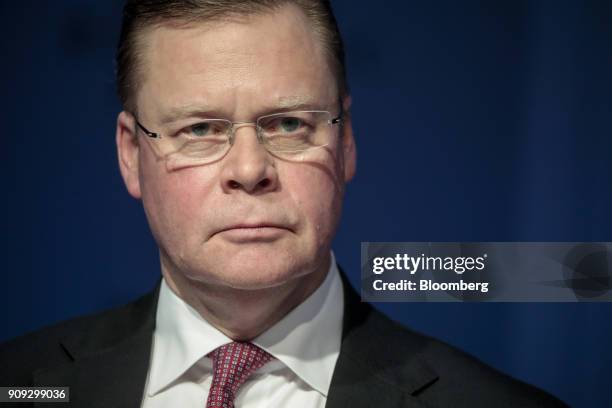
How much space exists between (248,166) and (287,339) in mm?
425

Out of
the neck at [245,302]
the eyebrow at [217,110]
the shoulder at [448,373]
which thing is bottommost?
the shoulder at [448,373]

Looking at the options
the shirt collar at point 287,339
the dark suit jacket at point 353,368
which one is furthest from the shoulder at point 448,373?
the shirt collar at point 287,339

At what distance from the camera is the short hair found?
2061mm

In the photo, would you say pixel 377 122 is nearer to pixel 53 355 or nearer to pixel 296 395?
pixel 296 395

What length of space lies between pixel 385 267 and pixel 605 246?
1.86 feet

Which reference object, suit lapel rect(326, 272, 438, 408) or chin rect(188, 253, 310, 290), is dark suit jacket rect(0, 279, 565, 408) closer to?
suit lapel rect(326, 272, 438, 408)

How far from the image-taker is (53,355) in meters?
2.32

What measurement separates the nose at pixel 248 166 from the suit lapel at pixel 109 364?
493 mm

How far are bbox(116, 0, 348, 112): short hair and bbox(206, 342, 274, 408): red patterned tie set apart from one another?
59 centimetres

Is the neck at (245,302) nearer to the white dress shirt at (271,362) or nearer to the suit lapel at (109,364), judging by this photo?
the white dress shirt at (271,362)

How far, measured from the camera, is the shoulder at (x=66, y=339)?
2.30 metres

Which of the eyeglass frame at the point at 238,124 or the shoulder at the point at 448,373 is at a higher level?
the eyeglass frame at the point at 238,124

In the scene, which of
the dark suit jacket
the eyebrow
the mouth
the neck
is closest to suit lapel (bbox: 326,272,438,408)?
the dark suit jacket

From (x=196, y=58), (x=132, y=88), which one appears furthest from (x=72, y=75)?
(x=196, y=58)
